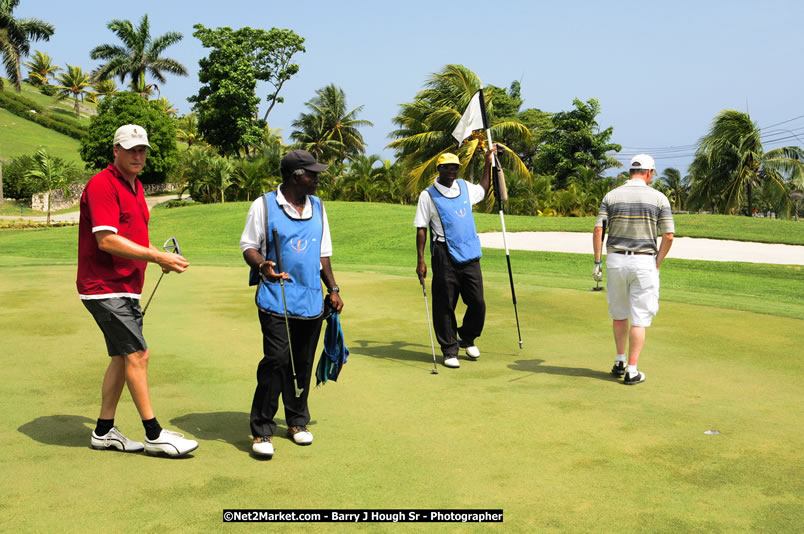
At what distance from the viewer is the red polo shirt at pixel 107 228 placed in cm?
468

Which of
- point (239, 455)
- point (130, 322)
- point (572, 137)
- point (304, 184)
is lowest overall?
point (239, 455)

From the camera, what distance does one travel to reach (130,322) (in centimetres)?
485

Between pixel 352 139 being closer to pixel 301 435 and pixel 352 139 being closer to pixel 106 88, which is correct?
pixel 106 88

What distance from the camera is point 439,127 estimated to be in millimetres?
42344

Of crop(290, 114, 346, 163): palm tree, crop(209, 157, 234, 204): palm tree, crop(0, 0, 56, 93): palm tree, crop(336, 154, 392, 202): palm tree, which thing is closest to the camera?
Result: crop(209, 157, 234, 204): palm tree

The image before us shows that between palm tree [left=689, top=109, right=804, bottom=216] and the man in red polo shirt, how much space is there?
41.9m

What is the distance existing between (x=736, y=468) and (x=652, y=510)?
98cm

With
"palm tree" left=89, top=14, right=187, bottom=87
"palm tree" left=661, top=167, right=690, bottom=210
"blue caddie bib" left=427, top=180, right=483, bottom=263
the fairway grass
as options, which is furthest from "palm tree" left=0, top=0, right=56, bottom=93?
"palm tree" left=661, top=167, right=690, bottom=210

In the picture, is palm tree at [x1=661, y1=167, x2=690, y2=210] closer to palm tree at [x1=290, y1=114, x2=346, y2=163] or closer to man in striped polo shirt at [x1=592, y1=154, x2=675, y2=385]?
palm tree at [x1=290, y1=114, x2=346, y2=163]

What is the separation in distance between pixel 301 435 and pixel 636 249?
12.4 feet

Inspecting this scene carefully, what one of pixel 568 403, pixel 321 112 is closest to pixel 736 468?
pixel 568 403

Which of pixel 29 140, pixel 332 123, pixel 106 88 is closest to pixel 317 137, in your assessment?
pixel 332 123

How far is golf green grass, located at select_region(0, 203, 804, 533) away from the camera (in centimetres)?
398

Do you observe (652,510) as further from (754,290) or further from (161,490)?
(754,290)
